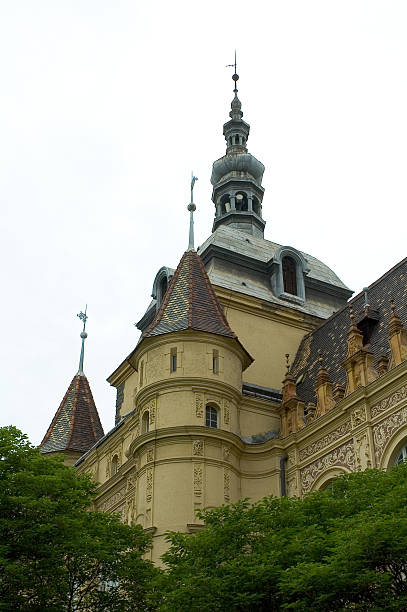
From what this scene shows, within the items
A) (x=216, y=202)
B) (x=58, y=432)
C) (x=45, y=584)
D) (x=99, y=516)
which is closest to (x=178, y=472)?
(x=99, y=516)

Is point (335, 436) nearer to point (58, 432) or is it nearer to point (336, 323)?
point (336, 323)

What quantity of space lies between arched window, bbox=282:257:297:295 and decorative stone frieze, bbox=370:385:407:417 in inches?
582

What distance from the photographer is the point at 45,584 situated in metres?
23.3

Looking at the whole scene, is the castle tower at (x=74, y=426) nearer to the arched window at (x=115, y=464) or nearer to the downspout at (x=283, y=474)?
the arched window at (x=115, y=464)

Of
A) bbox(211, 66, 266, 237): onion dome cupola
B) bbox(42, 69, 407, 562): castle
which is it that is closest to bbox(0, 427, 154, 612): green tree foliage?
bbox(42, 69, 407, 562): castle

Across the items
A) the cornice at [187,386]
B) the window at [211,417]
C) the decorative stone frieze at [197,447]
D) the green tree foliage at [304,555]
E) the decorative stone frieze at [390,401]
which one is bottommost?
the green tree foliage at [304,555]

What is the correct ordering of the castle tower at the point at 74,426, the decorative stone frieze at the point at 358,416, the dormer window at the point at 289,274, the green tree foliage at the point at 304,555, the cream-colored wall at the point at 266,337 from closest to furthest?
the green tree foliage at the point at 304,555
the decorative stone frieze at the point at 358,416
the cream-colored wall at the point at 266,337
the dormer window at the point at 289,274
the castle tower at the point at 74,426

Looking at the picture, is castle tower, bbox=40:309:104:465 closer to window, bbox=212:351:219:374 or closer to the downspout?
window, bbox=212:351:219:374

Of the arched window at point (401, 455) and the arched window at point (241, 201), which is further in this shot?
the arched window at point (241, 201)

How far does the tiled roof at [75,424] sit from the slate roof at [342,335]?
1366 centimetres

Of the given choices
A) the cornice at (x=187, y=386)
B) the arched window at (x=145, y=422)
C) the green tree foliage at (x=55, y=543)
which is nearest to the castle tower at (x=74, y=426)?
the arched window at (x=145, y=422)

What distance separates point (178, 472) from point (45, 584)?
907cm

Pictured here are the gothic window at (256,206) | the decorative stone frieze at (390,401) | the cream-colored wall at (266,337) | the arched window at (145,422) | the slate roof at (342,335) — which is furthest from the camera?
the gothic window at (256,206)

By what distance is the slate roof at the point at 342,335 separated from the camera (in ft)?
109
